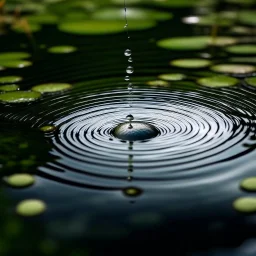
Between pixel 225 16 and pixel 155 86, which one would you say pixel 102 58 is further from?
pixel 225 16

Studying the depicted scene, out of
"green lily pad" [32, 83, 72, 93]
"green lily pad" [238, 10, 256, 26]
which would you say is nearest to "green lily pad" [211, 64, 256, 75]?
"green lily pad" [32, 83, 72, 93]

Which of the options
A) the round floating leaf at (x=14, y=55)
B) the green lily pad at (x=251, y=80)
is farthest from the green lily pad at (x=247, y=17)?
the round floating leaf at (x=14, y=55)

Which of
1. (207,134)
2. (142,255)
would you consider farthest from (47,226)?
(207,134)

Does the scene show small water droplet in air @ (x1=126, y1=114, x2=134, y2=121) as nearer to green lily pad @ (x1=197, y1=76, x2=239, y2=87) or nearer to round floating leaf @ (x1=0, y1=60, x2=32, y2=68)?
green lily pad @ (x1=197, y1=76, x2=239, y2=87)

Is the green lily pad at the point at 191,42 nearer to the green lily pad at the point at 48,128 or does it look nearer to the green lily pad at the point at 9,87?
the green lily pad at the point at 9,87

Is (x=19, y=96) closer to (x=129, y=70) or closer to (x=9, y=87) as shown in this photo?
(x=9, y=87)

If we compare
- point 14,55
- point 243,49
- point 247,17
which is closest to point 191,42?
point 243,49
